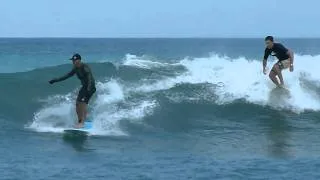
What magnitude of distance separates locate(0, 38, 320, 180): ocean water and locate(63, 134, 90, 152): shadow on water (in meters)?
0.02

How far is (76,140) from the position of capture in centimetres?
1174

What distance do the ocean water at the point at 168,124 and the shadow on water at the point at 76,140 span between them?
0.06 ft

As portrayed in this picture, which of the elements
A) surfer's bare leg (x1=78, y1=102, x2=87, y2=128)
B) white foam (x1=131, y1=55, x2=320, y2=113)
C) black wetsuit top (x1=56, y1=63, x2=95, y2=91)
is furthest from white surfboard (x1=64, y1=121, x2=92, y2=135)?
white foam (x1=131, y1=55, x2=320, y2=113)

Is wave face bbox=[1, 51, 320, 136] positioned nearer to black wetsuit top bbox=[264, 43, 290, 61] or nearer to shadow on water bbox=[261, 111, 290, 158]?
shadow on water bbox=[261, 111, 290, 158]

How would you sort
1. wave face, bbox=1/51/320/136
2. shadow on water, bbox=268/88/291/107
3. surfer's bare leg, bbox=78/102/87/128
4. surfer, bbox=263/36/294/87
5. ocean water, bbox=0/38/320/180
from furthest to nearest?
shadow on water, bbox=268/88/291/107 → surfer, bbox=263/36/294/87 → wave face, bbox=1/51/320/136 → surfer's bare leg, bbox=78/102/87/128 → ocean water, bbox=0/38/320/180

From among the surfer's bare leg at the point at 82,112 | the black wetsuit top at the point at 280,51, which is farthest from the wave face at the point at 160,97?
the black wetsuit top at the point at 280,51

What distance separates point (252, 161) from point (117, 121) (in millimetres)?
4272

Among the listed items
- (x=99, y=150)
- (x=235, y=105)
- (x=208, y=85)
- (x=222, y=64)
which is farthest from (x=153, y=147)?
(x=222, y=64)

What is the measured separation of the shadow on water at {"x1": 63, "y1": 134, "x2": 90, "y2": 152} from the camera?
11062 mm

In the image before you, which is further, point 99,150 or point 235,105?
point 235,105

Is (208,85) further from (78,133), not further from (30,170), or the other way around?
(30,170)

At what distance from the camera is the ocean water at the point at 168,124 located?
9516 mm

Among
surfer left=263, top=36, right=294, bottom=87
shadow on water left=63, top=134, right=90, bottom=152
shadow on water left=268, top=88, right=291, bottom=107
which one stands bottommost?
shadow on water left=63, top=134, right=90, bottom=152

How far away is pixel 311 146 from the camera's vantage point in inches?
452
